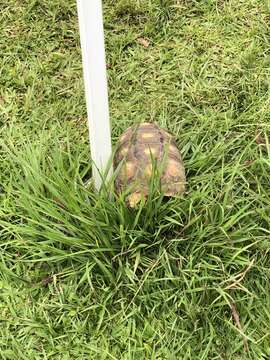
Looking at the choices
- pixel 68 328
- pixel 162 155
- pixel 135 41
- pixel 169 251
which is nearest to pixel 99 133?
pixel 162 155

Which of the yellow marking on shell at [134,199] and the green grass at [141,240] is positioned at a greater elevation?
the yellow marking on shell at [134,199]

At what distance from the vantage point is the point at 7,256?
251 centimetres

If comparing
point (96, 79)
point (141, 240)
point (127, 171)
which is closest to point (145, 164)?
point (127, 171)

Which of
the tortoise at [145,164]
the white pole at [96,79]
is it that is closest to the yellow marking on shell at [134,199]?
the tortoise at [145,164]

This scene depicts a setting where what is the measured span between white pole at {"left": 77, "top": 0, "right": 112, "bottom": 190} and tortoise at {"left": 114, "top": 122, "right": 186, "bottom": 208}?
0.30ft

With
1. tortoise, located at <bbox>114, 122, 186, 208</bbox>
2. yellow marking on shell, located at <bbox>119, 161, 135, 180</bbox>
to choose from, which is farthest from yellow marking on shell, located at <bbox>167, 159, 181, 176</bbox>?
yellow marking on shell, located at <bbox>119, 161, 135, 180</bbox>

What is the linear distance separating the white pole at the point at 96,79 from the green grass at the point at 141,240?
0.49 feet

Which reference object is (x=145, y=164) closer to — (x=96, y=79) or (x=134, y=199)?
(x=134, y=199)

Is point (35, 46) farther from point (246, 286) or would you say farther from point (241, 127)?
point (246, 286)

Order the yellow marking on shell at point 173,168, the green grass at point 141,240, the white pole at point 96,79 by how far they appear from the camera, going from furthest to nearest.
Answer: the yellow marking on shell at point 173,168 < the green grass at point 141,240 < the white pole at point 96,79

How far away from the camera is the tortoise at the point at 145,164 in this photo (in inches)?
91.9

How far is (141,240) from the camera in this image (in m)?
2.38

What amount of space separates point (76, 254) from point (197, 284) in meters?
0.44

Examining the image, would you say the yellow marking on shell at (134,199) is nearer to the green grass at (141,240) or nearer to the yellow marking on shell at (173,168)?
the green grass at (141,240)
